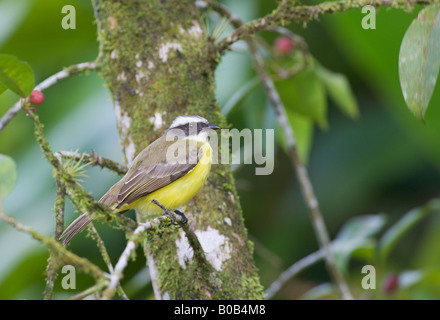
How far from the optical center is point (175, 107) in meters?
2.74

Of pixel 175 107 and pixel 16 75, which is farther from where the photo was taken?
pixel 175 107

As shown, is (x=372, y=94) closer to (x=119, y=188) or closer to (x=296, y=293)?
(x=296, y=293)

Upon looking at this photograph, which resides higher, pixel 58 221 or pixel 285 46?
pixel 285 46

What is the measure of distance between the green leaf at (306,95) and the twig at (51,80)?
1454 mm

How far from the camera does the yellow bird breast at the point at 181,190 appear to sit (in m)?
2.53

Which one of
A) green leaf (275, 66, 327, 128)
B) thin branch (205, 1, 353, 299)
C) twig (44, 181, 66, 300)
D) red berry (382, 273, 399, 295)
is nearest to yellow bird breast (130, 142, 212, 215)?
twig (44, 181, 66, 300)

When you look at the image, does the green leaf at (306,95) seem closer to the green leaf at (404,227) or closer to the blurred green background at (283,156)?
the blurred green background at (283,156)

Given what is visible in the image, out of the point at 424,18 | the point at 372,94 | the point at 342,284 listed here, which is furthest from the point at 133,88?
the point at 372,94

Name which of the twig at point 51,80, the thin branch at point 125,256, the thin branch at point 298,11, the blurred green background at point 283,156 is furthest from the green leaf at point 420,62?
the blurred green background at point 283,156

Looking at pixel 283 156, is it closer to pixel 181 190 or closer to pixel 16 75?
pixel 181 190

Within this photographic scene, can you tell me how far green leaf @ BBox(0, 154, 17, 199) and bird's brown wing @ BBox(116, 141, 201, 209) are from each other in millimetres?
880

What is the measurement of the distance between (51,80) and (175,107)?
1.97 feet

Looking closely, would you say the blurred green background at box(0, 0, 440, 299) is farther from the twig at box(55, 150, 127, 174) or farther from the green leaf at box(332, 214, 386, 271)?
the twig at box(55, 150, 127, 174)

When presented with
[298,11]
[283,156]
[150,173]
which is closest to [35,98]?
[150,173]
